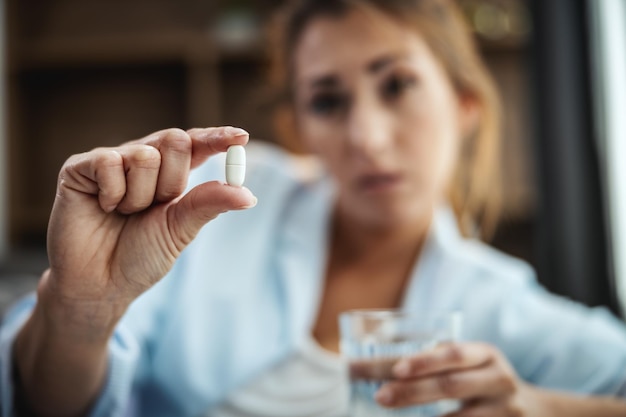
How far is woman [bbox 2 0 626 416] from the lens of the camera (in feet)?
1.76

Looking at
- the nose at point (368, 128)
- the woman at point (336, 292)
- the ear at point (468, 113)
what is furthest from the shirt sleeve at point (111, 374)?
the ear at point (468, 113)

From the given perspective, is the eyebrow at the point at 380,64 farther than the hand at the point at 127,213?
Yes

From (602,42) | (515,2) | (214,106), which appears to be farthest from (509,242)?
(214,106)

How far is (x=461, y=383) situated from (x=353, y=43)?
1.46ft

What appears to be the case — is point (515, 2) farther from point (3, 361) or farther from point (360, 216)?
point (3, 361)

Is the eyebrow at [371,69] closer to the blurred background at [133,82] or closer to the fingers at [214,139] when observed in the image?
A: the fingers at [214,139]

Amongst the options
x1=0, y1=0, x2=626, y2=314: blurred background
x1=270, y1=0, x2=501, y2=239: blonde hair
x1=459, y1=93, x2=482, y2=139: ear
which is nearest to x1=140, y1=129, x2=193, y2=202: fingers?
x1=270, y1=0, x2=501, y2=239: blonde hair

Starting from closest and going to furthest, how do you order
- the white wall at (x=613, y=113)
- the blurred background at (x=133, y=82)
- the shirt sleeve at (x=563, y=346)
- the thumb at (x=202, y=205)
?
1. the thumb at (x=202, y=205)
2. the shirt sleeve at (x=563, y=346)
3. the white wall at (x=613, y=113)
4. the blurred background at (x=133, y=82)

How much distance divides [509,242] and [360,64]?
57.3 inches

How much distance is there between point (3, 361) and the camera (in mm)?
548

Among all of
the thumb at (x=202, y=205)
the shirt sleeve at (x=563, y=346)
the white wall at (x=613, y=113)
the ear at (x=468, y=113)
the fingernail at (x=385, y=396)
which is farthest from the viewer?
the white wall at (x=613, y=113)

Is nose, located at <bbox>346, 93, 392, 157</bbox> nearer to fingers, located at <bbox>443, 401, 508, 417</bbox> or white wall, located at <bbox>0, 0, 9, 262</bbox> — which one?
fingers, located at <bbox>443, 401, 508, 417</bbox>

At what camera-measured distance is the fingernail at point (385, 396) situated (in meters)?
0.49

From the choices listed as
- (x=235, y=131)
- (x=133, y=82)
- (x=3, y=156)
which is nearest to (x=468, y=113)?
(x=235, y=131)
